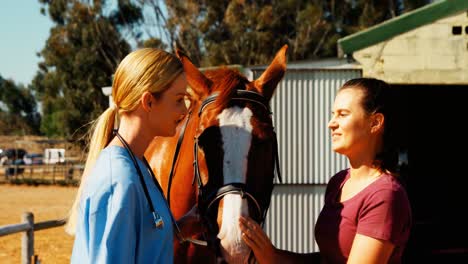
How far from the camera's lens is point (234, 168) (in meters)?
2.77

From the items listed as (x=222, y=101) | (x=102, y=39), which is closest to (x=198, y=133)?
(x=222, y=101)

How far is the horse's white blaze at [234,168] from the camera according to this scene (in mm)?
2488

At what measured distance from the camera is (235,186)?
270 cm

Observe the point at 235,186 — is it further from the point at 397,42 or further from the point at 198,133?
the point at 397,42

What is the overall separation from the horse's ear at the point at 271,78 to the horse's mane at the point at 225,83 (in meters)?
0.14

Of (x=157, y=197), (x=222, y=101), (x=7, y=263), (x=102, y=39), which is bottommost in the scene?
(x=7, y=263)

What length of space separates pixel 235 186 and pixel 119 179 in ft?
3.46

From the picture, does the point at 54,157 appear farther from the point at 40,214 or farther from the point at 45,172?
the point at 40,214

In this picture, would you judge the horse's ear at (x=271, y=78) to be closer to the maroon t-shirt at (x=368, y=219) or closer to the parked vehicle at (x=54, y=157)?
the maroon t-shirt at (x=368, y=219)

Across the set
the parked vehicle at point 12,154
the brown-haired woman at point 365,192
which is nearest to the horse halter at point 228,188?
the brown-haired woman at point 365,192

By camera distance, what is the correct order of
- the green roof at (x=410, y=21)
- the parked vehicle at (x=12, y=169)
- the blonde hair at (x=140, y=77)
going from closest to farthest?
the blonde hair at (x=140, y=77)
the green roof at (x=410, y=21)
the parked vehicle at (x=12, y=169)

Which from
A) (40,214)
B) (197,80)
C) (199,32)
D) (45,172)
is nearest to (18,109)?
(45,172)

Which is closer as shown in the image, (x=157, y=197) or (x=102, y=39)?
(x=157, y=197)

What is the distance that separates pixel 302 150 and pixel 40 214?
12219 mm
